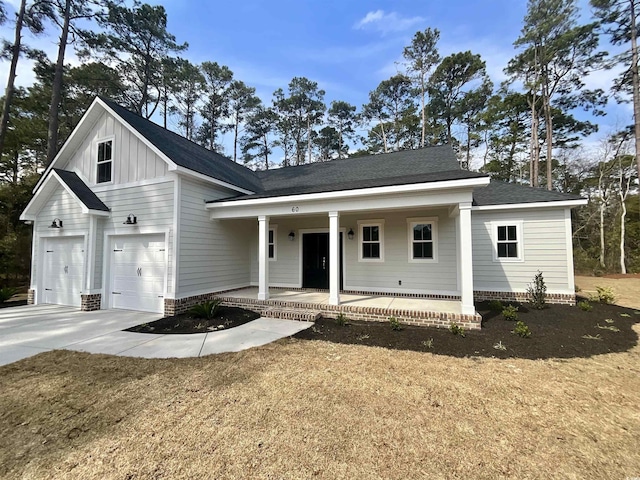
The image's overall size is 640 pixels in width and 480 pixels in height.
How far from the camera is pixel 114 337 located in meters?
5.37

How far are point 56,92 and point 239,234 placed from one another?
10.7 meters

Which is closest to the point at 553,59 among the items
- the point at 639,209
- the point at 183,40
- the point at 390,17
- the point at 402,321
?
the point at 639,209

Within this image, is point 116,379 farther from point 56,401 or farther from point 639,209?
point 639,209

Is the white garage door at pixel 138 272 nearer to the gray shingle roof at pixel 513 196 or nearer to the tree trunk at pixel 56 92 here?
the tree trunk at pixel 56 92

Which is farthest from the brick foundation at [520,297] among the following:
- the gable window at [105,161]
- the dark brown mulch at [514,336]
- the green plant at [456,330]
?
the gable window at [105,161]

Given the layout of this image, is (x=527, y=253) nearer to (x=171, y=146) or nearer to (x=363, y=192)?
(x=363, y=192)

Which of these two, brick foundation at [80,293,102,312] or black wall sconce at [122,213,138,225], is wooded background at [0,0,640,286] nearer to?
brick foundation at [80,293,102,312]

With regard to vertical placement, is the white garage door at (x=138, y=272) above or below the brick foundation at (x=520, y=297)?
above

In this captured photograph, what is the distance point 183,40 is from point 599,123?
27.4 meters

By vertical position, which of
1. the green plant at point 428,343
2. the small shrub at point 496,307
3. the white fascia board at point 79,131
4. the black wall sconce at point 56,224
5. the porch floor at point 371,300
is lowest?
the green plant at point 428,343

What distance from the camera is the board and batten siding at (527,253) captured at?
780 cm

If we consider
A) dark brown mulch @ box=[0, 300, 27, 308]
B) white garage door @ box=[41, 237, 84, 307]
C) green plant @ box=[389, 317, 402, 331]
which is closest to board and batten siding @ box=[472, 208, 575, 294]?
green plant @ box=[389, 317, 402, 331]

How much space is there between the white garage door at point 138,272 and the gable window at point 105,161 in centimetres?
196

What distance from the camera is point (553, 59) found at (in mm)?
16469
